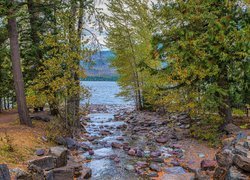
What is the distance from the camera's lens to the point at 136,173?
8805mm

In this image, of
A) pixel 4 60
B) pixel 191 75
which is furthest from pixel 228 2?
pixel 4 60

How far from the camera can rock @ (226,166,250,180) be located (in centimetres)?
617

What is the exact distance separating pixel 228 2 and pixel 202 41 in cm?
188

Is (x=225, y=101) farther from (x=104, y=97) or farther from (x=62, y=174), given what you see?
(x=104, y=97)

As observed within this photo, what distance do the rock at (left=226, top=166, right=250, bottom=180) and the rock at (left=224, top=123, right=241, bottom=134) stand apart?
5.50m

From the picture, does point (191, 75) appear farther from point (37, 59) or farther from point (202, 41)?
point (37, 59)

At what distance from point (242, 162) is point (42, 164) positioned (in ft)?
17.4

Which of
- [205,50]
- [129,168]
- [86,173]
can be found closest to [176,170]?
[129,168]

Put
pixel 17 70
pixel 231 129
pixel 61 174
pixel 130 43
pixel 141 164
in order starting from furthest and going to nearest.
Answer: pixel 130 43
pixel 231 129
pixel 17 70
pixel 141 164
pixel 61 174

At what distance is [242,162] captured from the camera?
641 cm

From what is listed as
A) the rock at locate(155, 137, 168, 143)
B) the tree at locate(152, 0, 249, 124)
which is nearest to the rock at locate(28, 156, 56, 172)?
the rock at locate(155, 137, 168, 143)

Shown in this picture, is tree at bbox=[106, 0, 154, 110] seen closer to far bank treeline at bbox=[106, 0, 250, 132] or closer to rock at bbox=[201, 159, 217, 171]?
far bank treeline at bbox=[106, 0, 250, 132]

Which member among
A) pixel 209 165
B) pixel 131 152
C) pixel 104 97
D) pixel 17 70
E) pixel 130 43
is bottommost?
pixel 104 97

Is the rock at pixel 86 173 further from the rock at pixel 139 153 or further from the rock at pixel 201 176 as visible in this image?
the rock at pixel 201 176
